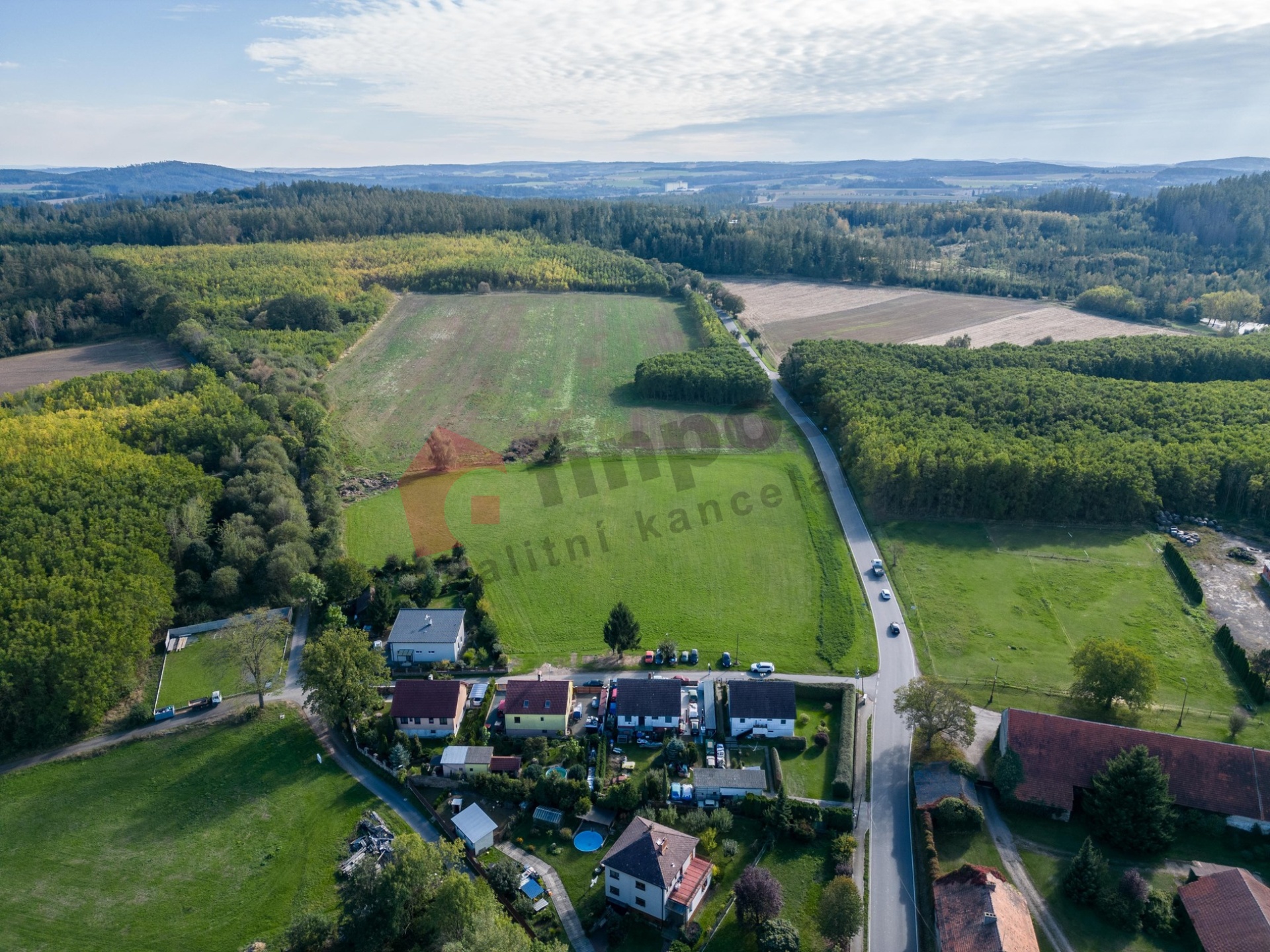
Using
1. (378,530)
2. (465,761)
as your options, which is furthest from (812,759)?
(378,530)

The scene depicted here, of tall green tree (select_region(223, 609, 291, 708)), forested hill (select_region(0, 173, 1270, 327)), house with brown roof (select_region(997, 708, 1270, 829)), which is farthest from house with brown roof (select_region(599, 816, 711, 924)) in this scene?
forested hill (select_region(0, 173, 1270, 327))

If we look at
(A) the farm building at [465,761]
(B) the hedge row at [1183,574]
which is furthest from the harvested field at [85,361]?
(B) the hedge row at [1183,574]

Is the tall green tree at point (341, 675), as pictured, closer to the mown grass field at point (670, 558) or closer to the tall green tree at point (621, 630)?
the mown grass field at point (670, 558)

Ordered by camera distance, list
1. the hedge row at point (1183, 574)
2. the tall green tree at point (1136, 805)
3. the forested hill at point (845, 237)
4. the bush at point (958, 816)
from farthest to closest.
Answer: the forested hill at point (845, 237)
the hedge row at point (1183, 574)
the bush at point (958, 816)
the tall green tree at point (1136, 805)

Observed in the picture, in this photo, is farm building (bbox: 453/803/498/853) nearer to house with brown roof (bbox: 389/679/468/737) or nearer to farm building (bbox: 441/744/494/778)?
farm building (bbox: 441/744/494/778)

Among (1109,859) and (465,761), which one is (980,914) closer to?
(1109,859)
